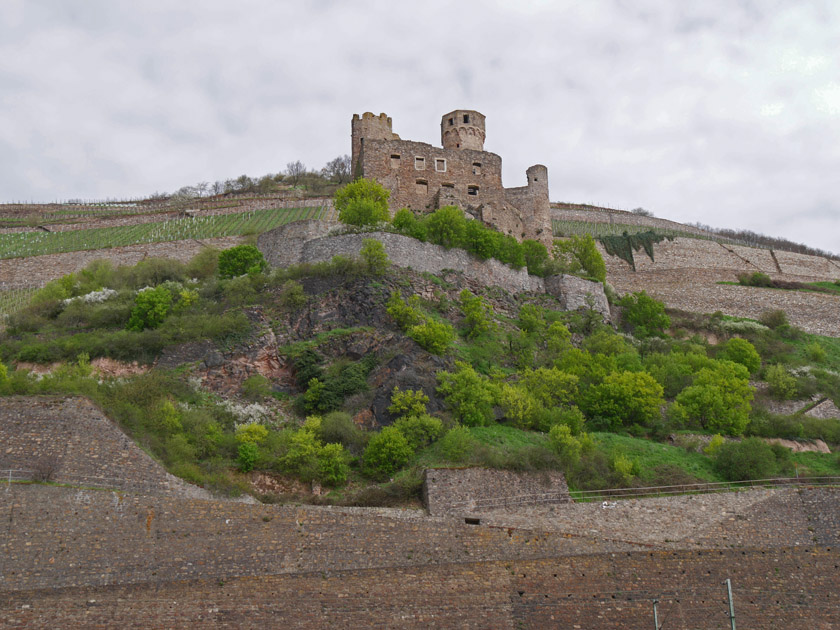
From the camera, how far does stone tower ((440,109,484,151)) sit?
50531mm

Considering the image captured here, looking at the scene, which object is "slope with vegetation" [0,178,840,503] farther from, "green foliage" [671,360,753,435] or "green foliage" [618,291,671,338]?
"green foliage" [618,291,671,338]

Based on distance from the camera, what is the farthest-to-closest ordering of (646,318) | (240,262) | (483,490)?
(646,318), (240,262), (483,490)

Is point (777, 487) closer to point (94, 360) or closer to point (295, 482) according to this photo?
point (295, 482)

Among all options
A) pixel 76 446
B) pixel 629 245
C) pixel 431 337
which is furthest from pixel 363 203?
pixel 629 245

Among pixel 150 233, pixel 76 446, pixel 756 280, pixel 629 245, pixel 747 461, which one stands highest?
pixel 629 245

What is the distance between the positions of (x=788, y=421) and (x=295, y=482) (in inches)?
747

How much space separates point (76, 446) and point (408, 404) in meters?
11.4

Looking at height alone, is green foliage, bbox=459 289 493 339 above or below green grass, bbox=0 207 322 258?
below

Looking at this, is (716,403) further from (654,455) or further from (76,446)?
(76,446)

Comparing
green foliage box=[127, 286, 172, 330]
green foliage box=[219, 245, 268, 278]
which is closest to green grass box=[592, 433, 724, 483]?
green foliage box=[127, 286, 172, 330]

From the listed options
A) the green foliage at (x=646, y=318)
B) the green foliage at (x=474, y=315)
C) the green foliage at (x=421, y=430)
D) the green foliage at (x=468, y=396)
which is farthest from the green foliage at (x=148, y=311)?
the green foliage at (x=646, y=318)

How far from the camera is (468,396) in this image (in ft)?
98.1

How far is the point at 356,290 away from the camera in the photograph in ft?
116

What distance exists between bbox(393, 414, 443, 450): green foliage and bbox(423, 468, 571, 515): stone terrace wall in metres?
2.65
